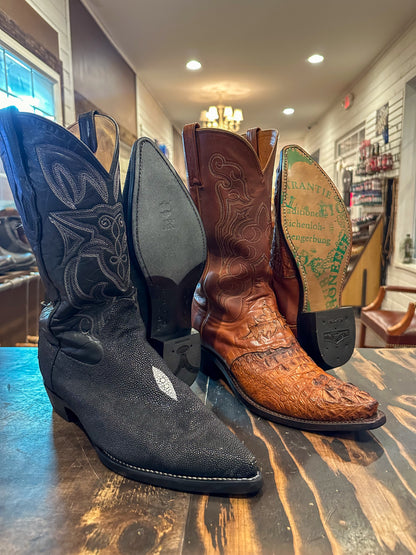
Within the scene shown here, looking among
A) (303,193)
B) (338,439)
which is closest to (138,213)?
(303,193)

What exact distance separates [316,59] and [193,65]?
1.42 m

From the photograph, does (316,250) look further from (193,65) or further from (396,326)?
(193,65)

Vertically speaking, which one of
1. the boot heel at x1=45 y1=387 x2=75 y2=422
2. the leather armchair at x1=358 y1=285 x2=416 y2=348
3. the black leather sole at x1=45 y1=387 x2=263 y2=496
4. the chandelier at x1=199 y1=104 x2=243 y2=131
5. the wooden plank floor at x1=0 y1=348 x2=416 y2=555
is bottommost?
the leather armchair at x1=358 y1=285 x2=416 y2=348

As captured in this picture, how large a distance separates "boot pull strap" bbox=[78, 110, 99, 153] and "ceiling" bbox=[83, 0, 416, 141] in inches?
129

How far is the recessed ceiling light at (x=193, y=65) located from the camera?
4.34 m

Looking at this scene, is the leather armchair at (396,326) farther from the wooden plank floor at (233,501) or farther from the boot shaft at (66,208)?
the boot shaft at (66,208)

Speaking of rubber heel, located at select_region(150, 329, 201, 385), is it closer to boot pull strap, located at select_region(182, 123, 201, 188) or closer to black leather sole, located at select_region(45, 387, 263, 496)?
black leather sole, located at select_region(45, 387, 263, 496)

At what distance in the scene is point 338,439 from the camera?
1.67 feet

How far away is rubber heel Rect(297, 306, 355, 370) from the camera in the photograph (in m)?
0.64

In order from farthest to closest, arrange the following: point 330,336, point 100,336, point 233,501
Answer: point 330,336
point 100,336
point 233,501

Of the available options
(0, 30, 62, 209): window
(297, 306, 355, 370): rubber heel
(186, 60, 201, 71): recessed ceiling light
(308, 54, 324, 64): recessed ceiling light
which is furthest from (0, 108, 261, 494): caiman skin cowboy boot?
(308, 54, 324, 64): recessed ceiling light

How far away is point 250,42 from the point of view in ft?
12.7

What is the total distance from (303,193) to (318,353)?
0.28m

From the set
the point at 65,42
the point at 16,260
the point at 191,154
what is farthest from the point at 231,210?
the point at 65,42
